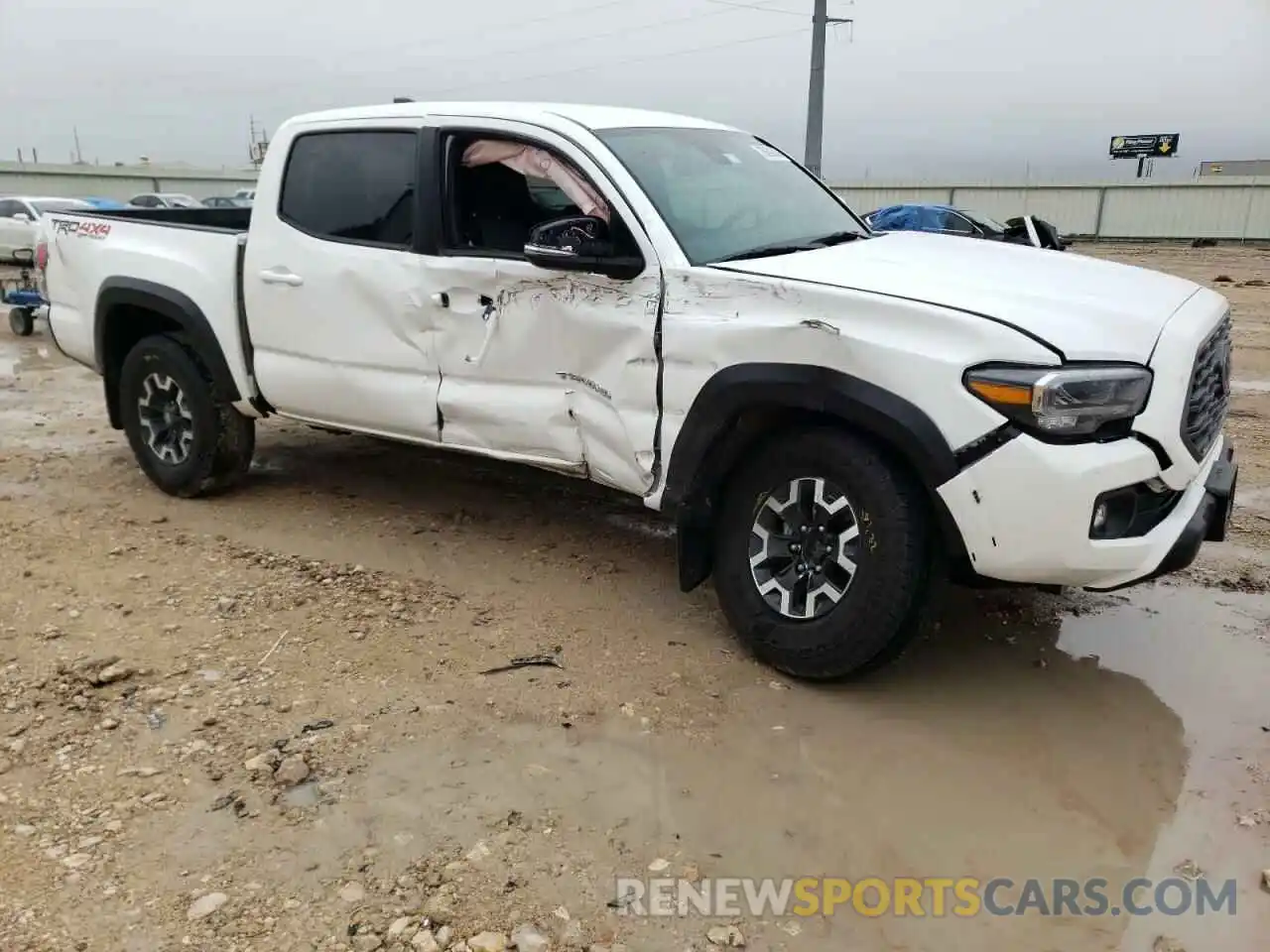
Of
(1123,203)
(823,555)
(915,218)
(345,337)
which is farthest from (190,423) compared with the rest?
(1123,203)

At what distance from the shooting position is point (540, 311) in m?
4.11

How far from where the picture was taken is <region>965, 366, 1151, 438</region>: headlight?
2930 millimetres

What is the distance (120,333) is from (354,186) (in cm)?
203

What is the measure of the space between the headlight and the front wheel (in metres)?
0.45

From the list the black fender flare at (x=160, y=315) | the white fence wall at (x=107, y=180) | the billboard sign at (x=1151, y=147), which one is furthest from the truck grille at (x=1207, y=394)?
the billboard sign at (x=1151, y=147)

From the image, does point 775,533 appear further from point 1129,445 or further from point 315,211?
point 315,211

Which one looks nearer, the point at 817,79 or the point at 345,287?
the point at 345,287

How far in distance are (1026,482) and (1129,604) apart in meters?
1.77

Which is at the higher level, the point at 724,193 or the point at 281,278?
the point at 724,193

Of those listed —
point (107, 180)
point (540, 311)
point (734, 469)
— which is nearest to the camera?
point (734, 469)

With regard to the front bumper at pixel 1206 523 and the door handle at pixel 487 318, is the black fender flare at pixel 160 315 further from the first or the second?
the front bumper at pixel 1206 523

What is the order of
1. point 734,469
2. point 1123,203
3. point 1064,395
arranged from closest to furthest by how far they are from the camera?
point 1064,395 < point 734,469 < point 1123,203

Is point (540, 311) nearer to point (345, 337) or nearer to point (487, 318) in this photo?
point (487, 318)

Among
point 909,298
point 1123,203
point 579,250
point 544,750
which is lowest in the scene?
point 544,750
